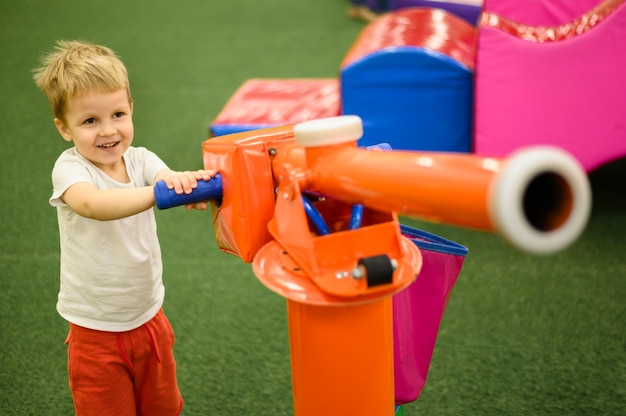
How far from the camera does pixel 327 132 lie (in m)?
0.79

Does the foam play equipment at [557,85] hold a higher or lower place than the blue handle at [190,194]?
lower

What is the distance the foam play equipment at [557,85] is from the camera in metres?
2.32

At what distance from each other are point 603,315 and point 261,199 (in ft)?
4.73

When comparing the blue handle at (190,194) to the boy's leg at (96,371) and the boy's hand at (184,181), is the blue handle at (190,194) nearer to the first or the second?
the boy's hand at (184,181)

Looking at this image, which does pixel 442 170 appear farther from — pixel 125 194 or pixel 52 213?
pixel 52 213

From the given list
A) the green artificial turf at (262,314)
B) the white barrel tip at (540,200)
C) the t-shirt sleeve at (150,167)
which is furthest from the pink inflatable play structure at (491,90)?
the white barrel tip at (540,200)

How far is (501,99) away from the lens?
2438mm

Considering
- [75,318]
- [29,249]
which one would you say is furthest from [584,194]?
[29,249]

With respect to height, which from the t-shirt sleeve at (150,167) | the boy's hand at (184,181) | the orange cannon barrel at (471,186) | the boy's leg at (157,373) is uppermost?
the orange cannon barrel at (471,186)

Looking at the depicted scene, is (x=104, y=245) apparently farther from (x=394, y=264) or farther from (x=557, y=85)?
(x=557, y=85)

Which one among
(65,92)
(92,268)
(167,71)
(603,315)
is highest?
(65,92)

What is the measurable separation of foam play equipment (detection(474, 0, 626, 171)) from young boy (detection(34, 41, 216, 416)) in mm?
1545

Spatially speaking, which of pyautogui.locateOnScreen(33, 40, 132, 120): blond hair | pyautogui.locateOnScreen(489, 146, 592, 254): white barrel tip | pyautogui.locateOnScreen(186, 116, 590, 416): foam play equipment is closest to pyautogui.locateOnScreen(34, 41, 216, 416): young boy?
pyautogui.locateOnScreen(33, 40, 132, 120): blond hair

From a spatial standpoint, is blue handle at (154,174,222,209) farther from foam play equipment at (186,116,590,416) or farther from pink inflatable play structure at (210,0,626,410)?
pink inflatable play structure at (210,0,626,410)
